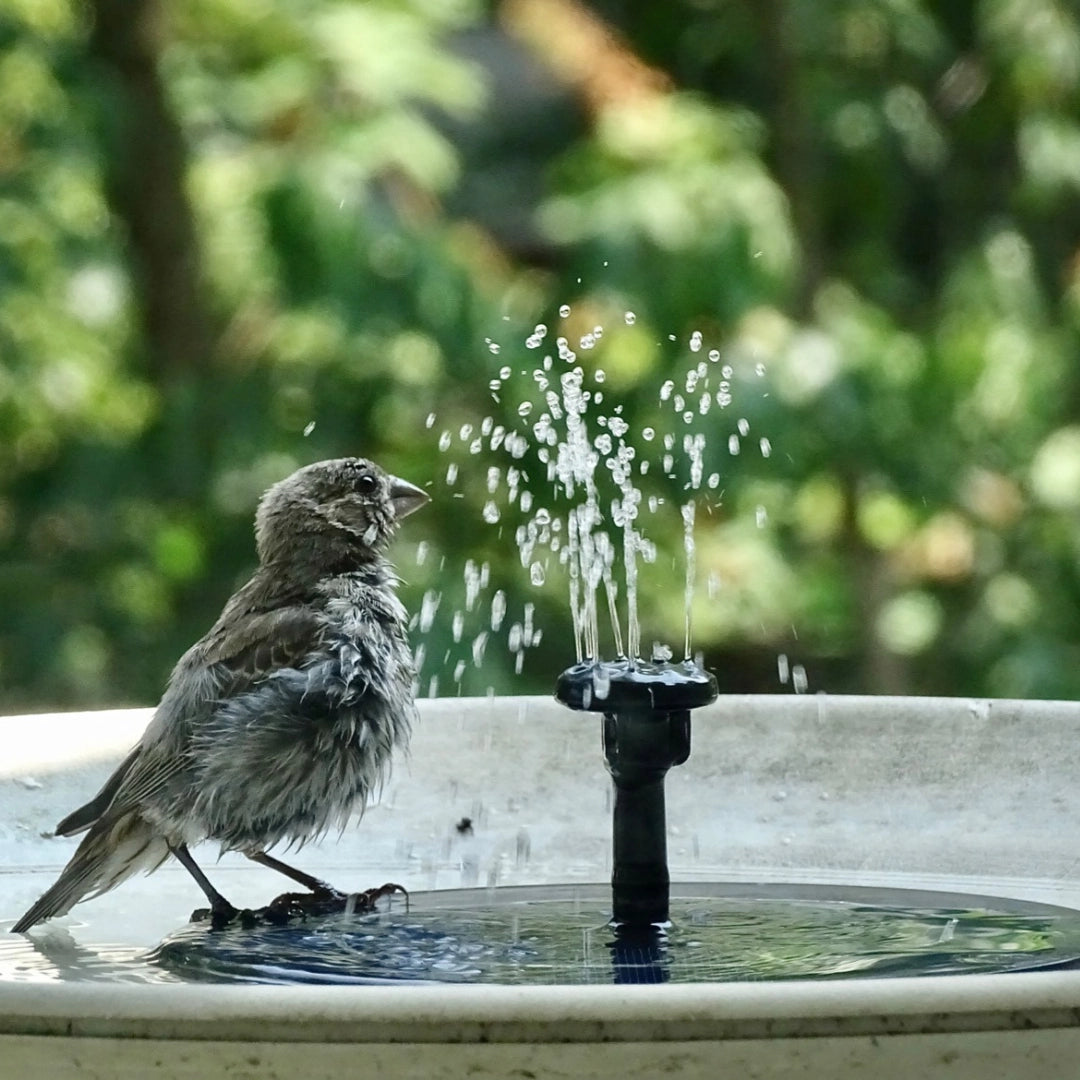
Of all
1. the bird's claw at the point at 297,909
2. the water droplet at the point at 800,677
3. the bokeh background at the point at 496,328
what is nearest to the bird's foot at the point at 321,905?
the bird's claw at the point at 297,909

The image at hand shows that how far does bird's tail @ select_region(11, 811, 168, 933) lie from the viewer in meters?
2.75

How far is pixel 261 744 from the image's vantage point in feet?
10.1

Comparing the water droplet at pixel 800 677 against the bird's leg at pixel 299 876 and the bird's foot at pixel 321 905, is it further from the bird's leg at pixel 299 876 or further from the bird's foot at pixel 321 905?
the bird's foot at pixel 321 905

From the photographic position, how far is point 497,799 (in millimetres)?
3086

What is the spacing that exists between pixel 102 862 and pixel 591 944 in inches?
30.7

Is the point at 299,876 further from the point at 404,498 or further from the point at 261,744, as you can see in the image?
the point at 404,498

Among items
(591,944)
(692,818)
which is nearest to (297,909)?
(591,944)

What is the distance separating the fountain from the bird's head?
0.32 m

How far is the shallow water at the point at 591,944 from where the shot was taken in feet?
7.36

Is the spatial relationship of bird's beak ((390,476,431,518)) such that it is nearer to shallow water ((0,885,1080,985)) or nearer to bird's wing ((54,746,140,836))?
bird's wing ((54,746,140,836))

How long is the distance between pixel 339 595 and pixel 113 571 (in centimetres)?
418

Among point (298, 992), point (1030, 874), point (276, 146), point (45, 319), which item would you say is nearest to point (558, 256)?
point (276, 146)

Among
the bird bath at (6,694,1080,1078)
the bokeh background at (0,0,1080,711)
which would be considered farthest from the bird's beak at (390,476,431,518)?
the bokeh background at (0,0,1080,711)

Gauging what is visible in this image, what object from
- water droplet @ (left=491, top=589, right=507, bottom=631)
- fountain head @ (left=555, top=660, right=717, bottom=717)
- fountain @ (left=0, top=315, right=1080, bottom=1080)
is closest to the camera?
fountain @ (left=0, top=315, right=1080, bottom=1080)
